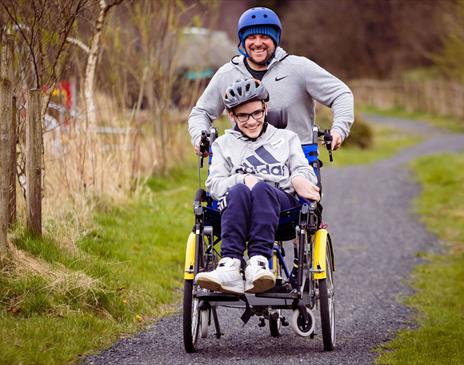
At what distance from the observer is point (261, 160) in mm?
6414

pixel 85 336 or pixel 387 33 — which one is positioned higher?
pixel 387 33

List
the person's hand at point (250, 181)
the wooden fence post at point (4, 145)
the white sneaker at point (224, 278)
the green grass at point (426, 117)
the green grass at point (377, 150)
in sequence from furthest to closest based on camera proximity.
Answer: the green grass at point (426, 117)
the green grass at point (377, 150)
the wooden fence post at point (4, 145)
the person's hand at point (250, 181)
the white sneaker at point (224, 278)

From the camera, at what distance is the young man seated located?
5973 mm

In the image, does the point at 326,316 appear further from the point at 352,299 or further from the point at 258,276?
the point at 352,299

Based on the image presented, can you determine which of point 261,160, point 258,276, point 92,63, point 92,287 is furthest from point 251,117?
point 92,63

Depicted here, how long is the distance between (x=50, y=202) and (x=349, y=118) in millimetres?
3623

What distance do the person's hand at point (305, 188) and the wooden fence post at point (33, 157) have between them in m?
2.21

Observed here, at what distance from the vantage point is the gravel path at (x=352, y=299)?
6297 mm

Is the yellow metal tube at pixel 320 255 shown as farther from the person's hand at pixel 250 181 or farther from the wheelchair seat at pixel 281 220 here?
the person's hand at pixel 250 181

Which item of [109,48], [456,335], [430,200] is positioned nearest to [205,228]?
[456,335]

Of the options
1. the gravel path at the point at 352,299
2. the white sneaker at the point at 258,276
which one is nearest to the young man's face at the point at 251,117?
the white sneaker at the point at 258,276

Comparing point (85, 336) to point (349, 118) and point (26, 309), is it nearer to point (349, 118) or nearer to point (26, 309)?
A: point (26, 309)

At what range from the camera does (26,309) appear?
671cm

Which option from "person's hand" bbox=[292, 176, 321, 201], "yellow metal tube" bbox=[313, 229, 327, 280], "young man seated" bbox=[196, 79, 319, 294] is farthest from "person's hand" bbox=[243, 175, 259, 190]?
"yellow metal tube" bbox=[313, 229, 327, 280]
